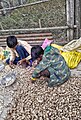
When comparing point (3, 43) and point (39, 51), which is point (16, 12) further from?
point (39, 51)

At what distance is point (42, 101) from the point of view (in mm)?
4180

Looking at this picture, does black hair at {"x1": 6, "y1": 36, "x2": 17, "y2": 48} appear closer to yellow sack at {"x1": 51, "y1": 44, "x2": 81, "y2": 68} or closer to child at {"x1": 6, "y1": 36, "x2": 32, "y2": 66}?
child at {"x1": 6, "y1": 36, "x2": 32, "y2": 66}

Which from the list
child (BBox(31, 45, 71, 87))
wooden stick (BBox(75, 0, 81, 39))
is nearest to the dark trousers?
child (BBox(31, 45, 71, 87))

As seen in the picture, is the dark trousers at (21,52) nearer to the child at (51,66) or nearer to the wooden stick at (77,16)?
the child at (51,66)

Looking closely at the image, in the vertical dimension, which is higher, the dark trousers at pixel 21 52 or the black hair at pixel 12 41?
the black hair at pixel 12 41

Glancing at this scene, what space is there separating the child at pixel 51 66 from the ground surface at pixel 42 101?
6.2 inches

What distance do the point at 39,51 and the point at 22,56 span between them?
3.29 ft

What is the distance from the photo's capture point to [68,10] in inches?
212

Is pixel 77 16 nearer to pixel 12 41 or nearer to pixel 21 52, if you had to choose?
pixel 21 52

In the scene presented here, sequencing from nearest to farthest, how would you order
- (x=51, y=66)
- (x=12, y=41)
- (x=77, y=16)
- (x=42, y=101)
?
(x=42, y=101) < (x=51, y=66) < (x=12, y=41) < (x=77, y=16)

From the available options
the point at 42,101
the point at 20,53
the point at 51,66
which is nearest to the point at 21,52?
the point at 20,53

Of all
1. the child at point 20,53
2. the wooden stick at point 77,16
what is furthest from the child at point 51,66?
the wooden stick at point 77,16

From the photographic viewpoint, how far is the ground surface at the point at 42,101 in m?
3.89

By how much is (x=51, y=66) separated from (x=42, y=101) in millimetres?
683
